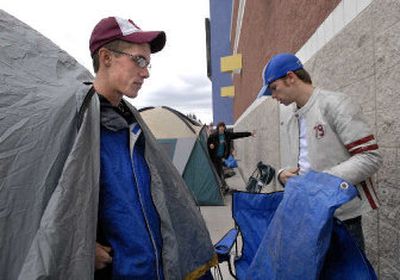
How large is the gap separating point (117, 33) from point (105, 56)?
4.3 inches

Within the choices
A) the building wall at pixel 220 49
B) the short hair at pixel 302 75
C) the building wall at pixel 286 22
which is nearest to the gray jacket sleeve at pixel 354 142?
the short hair at pixel 302 75

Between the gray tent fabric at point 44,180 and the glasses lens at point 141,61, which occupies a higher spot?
the glasses lens at point 141,61

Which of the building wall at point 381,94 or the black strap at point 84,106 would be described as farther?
the building wall at point 381,94

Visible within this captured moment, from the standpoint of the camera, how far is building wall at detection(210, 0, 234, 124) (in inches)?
1324

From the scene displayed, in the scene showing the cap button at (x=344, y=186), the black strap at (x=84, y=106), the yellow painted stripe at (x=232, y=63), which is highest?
the yellow painted stripe at (x=232, y=63)

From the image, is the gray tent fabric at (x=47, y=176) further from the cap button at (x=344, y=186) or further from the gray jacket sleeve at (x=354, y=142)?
the gray jacket sleeve at (x=354, y=142)

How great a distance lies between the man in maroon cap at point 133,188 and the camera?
4.46ft

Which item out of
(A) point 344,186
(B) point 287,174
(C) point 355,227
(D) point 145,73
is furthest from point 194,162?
(A) point 344,186

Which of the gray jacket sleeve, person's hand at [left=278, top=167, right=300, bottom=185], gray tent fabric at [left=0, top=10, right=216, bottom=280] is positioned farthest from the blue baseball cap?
gray tent fabric at [left=0, top=10, right=216, bottom=280]

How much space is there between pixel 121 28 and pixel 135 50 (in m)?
0.10

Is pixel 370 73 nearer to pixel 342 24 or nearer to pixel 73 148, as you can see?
pixel 342 24

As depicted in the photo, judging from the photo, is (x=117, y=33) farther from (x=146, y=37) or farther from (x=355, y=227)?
(x=355, y=227)

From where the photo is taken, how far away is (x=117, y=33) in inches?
58.2

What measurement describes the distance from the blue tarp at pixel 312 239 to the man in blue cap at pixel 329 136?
272mm
